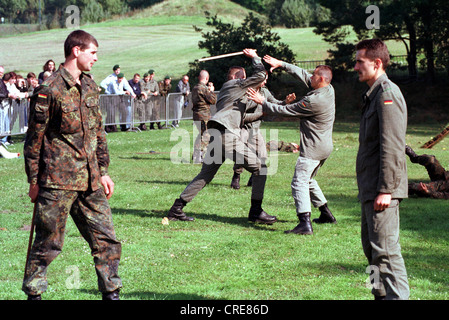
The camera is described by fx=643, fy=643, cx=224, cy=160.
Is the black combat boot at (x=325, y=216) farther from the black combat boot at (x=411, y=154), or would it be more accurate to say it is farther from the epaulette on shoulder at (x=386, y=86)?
the epaulette on shoulder at (x=386, y=86)

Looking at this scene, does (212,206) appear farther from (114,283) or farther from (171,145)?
(171,145)

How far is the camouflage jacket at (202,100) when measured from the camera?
14.5 m

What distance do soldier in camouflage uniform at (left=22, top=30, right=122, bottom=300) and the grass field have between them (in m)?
0.78

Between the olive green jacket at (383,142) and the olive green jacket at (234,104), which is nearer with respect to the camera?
the olive green jacket at (383,142)

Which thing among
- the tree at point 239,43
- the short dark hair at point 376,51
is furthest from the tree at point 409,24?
the short dark hair at point 376,51

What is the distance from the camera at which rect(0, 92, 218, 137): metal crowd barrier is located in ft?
56.4

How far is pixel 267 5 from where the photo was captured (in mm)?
100125

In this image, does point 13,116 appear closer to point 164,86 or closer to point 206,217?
point 164,86

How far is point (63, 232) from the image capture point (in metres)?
5.07

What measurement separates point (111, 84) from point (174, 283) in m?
16.8

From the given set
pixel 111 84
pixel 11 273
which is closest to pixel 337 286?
pixel 11 273

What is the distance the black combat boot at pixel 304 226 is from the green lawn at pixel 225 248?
152mm

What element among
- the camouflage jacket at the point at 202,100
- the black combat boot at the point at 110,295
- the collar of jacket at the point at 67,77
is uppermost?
the collar of jacket at the point at 67,77

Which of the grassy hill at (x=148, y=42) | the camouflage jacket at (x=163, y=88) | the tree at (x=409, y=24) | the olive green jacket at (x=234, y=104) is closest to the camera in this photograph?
the olive green jacket at (x=234, y=104)
